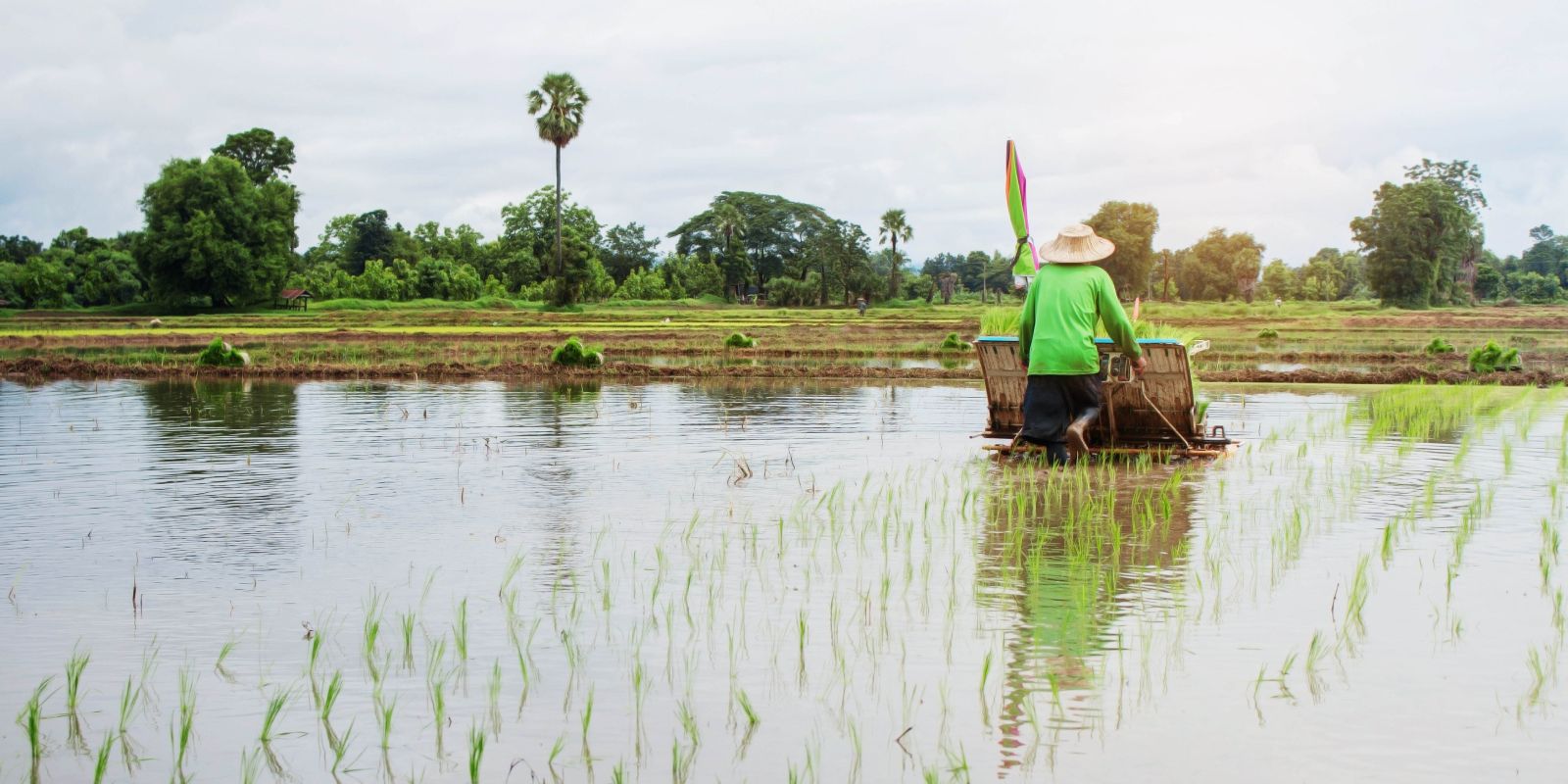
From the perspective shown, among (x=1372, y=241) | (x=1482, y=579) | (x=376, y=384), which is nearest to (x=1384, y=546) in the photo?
(x=1482, y=579)

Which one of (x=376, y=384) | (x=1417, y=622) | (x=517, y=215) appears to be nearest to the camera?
(x=1417, y=622)

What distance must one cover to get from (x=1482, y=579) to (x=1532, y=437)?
19.3ft

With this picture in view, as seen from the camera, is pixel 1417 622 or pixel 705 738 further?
pixel 1417 622

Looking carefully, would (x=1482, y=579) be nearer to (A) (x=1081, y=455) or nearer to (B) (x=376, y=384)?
(A) (x=1081, y=455)

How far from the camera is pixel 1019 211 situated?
910 cm

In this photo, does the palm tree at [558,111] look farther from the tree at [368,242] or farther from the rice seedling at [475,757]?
the rice seedling at [475,757]

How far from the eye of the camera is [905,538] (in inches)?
241

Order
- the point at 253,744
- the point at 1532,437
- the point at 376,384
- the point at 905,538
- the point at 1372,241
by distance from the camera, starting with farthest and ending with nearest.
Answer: the point at 1372,241 → the point at 376,384 → the point at 1532,437 → the point at 905,538 → the point at 253,744

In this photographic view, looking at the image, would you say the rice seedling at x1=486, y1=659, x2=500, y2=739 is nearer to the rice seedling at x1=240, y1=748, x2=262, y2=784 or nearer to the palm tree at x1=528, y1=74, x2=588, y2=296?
the rice seedling at x1=240, y1=748, x2=262, y2=784

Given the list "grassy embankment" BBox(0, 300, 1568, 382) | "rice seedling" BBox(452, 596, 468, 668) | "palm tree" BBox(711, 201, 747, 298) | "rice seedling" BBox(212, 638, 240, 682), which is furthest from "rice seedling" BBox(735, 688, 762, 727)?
"palm tree" BBox(711, 201, 747, 298)

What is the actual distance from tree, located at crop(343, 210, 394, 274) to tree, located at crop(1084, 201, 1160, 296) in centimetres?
3946

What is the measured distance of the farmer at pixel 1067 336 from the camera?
7.78 meters

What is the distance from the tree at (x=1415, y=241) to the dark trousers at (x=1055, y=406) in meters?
59.7

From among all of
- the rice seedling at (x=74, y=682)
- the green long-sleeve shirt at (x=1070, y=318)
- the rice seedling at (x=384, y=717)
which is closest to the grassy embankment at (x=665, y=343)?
the green long-sleeve shirt at (x=1070, y=318)
